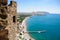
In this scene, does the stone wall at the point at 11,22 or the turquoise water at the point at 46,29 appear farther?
the turquoise water at the point at 46,29

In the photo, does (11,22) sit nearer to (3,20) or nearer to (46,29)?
(3,20)

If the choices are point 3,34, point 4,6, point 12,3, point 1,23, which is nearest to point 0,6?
point 4,6

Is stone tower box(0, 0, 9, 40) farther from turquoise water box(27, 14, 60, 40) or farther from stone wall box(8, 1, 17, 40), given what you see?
turquoise water box(27, 14, 60, 40)

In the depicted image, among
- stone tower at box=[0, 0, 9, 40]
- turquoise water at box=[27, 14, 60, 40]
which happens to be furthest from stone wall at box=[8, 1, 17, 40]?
turquoise water at box=[27, 14, 60, 40]

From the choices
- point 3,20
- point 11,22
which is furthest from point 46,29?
point 3,20

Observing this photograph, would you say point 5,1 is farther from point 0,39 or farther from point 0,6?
point 0,39

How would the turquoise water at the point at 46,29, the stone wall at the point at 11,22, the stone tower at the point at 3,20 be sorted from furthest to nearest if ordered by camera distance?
the turquoise water at the point at 46,29
the stone wall at the point at 11,22
the stone tower at the point at 3,20

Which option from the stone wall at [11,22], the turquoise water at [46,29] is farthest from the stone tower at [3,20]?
the turquoise water at [46,29]

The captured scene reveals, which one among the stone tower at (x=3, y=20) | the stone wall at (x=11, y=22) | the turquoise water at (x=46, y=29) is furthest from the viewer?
the turquoise water at (x=46, y=29)

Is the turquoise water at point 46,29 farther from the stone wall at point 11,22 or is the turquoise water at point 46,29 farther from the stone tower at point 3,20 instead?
the stone tower at point 3,20

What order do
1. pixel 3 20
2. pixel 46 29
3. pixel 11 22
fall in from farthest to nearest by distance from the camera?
pixel 46 29
pixel 11 22
pixel 3 20

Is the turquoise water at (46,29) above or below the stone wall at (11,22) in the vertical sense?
below
